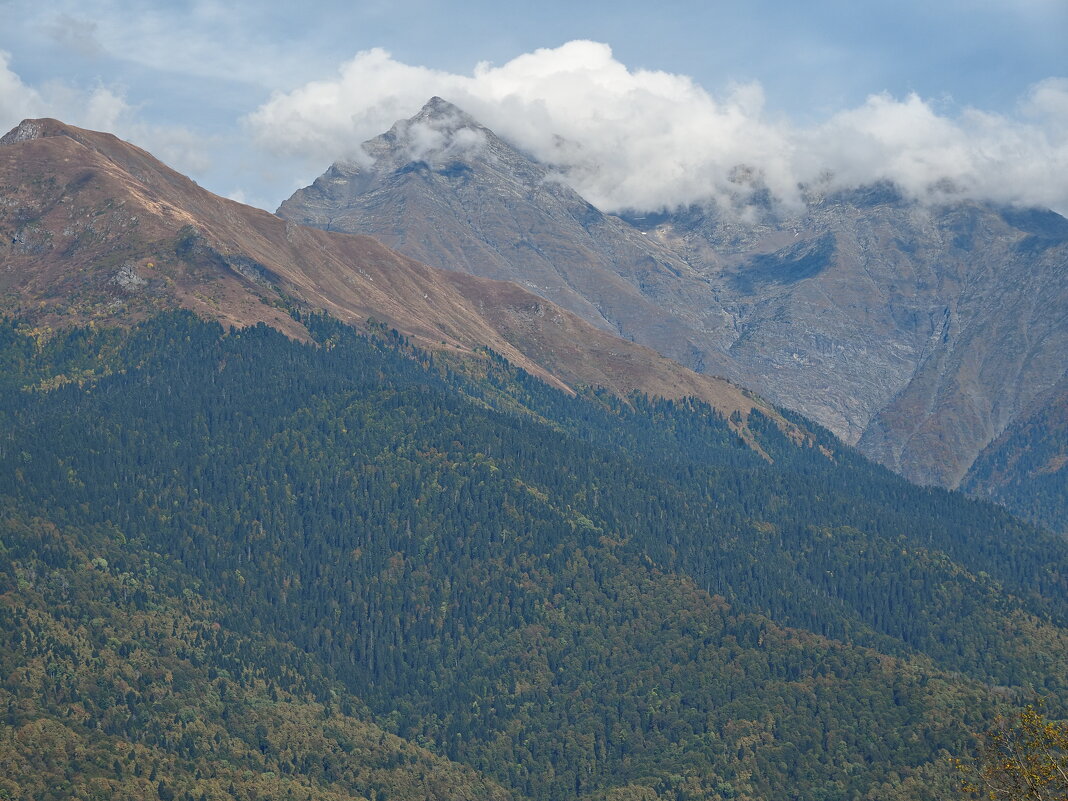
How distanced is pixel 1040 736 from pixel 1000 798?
141 feet

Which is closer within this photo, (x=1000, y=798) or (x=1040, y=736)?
(x=1040, y=736)

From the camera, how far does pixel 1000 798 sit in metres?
160

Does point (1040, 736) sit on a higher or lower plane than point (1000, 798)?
higher

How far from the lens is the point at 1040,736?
4783 inches
